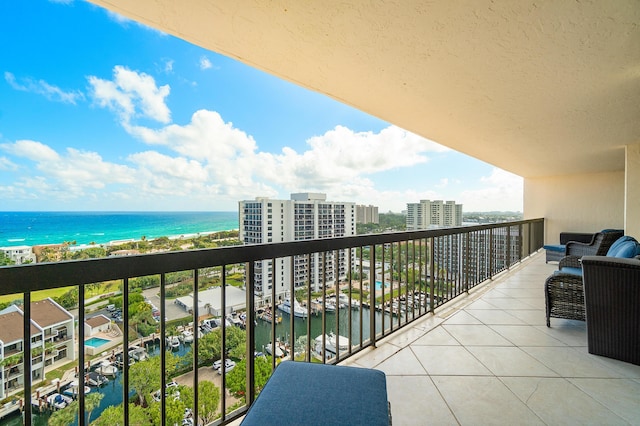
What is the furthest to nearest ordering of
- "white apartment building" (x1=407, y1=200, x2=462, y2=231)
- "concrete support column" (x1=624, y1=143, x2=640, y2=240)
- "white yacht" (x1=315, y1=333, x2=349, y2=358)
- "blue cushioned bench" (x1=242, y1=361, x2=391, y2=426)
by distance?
"white apartment building" (x1=407, y1=200, x2=462, y2=231) < "concrete support column" (x1=624, y1=143, x2=640, y2=240) < "white yacht" (x1=315, y1=333, x2=349, y2=358) < "blue cushioned bench" (x1=242, y1=361, x2=391, y2=426)

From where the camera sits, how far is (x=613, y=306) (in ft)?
7.05

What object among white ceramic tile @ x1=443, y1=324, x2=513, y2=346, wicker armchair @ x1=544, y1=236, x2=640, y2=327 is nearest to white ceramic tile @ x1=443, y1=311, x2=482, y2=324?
white ceramic tile @ x1=443, y1=324, x2=513, y2=346

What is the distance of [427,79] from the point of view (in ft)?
8.29

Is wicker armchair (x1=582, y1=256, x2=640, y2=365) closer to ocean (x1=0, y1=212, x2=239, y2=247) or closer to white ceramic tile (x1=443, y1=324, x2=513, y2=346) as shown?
white ceramic tile (x1=443, y1=324, x2=513, y2=346)

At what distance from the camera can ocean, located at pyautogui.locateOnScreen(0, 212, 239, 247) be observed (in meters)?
5.86

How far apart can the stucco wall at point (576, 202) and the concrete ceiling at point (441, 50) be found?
5.43m

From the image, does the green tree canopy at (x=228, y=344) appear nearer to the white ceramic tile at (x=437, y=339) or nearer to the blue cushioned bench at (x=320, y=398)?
the blue cushioned bench at (x=320, y=398)

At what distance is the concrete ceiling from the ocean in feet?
9.55

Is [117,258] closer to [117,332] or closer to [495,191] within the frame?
[117,332]

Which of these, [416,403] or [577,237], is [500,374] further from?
[577,237]

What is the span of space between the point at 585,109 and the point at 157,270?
178 inches

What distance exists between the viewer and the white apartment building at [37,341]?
1.03 meters

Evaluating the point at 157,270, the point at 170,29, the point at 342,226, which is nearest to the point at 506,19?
the point at 170,29

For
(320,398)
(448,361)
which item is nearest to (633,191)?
(448,361)
